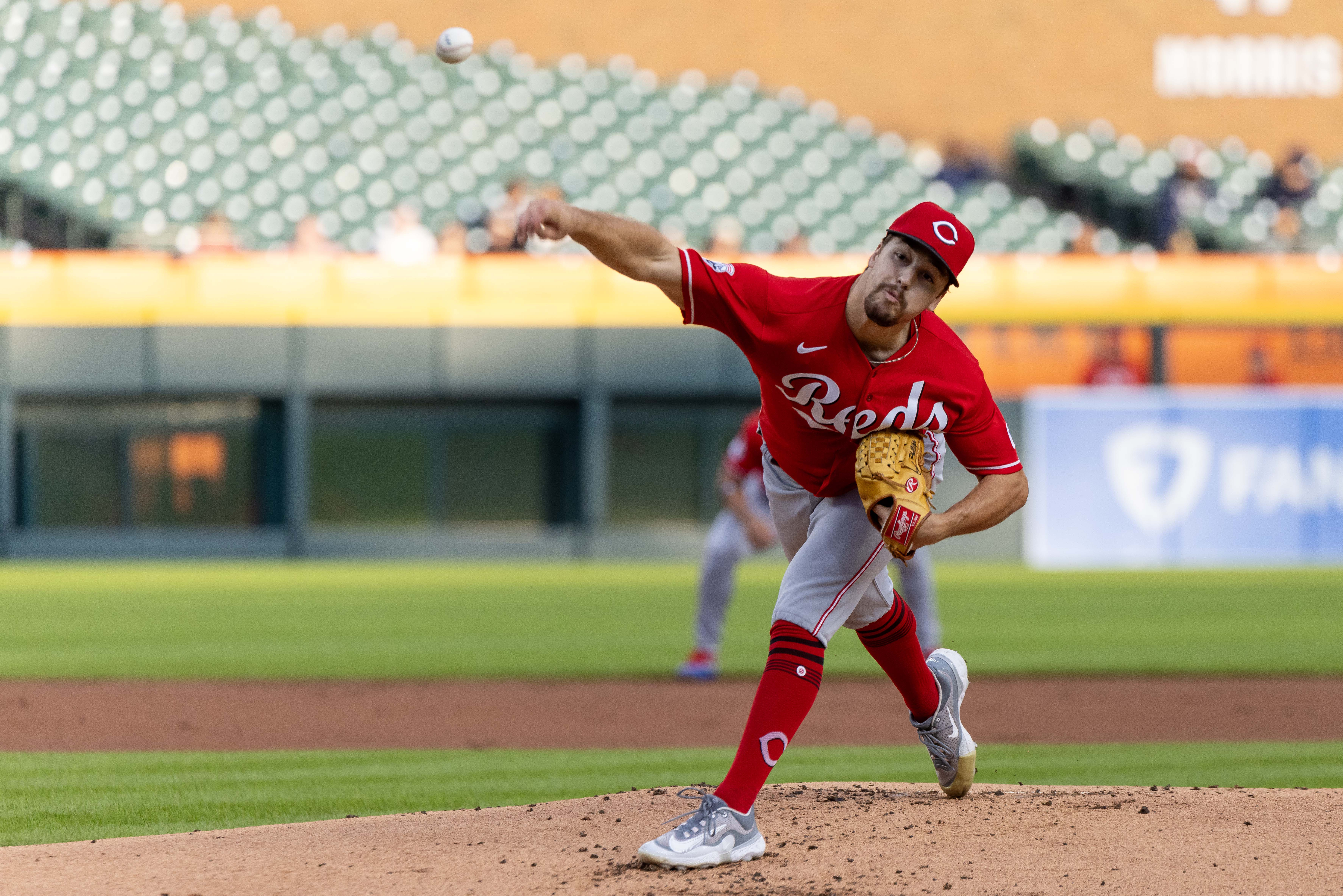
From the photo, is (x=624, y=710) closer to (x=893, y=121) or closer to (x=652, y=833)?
(x=652, y=833)

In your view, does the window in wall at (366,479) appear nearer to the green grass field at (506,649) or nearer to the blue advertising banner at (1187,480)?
the green grass field at (506,649)

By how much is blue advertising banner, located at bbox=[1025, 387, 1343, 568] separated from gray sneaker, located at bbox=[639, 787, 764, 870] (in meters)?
13.6

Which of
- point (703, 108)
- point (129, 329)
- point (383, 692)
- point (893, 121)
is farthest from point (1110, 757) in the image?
point (893, 121)

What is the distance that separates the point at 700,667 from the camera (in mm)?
7551

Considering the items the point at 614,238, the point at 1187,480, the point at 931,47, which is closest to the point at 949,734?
the point at 614,238

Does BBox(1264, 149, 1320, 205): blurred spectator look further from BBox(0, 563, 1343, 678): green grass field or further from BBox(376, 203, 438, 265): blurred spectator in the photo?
BBox(376, 203, 438, 265): blurred spectator

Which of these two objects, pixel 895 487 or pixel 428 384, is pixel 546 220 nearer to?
pixel 895 487

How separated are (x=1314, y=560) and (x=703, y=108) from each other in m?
9.93

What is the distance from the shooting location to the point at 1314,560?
16.5 metres

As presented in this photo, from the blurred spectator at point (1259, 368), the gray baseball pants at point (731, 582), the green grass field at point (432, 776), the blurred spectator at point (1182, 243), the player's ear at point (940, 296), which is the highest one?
the blurred spectator at point (1182, 243)

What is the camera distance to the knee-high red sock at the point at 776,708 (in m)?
3.41

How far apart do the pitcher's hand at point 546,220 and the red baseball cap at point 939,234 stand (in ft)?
2.47

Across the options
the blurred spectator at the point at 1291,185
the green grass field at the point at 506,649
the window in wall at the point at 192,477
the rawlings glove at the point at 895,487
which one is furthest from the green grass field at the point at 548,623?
the blurred spectator at the point at 1291,185

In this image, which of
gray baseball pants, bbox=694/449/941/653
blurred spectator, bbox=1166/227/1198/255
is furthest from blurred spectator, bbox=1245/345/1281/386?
gray baseball pants, bbox=694/449/941/653
